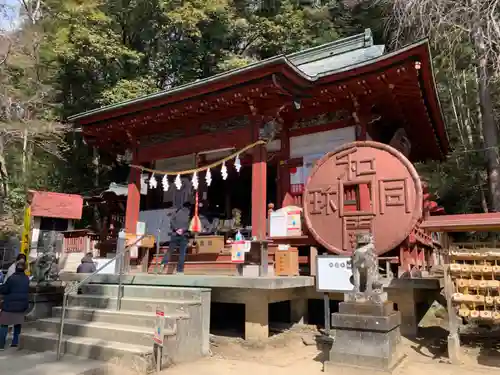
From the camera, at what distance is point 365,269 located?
6.06 m

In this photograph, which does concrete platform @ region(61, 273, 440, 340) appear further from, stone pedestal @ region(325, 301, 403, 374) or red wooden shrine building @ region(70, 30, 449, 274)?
stone pedestal @ region(325, 301, 403, 374)

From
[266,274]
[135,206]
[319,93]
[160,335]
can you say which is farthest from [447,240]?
[135,206]

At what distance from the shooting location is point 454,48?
17.5 metres

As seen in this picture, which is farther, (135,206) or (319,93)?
(135,206)

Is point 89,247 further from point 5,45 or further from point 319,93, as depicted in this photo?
point 319,93

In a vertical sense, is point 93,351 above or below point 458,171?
below

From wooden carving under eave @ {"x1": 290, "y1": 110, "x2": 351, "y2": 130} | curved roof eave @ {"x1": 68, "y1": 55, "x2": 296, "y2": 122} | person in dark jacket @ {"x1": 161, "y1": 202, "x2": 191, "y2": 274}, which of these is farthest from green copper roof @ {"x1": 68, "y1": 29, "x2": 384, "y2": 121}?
person in dark jacket @ {"x1": 161, "y1": 202, "x2": 191, "y2": 274}

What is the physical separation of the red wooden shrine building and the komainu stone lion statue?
259 centimetres

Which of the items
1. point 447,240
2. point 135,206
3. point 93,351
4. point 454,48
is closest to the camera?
point 93,351

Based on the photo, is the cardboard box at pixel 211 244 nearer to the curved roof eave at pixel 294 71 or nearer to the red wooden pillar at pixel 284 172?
the red wooden pillar at pixel 284 172

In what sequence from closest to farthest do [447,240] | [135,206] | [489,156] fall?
[447,240], [135,206], [489,156]

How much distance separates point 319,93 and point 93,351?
6725mm

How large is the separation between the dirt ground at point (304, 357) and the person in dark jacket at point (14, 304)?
3318mm

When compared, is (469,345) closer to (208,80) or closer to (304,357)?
(304,357)
